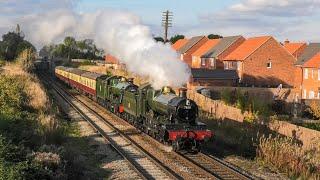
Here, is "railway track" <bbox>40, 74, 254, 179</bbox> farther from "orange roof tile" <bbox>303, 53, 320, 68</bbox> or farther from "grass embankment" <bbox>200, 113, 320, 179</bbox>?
"orange roof tile" <bbox>303, 53, 320, 68</bbox>

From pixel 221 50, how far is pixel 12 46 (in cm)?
3197

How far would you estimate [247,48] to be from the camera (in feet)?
213

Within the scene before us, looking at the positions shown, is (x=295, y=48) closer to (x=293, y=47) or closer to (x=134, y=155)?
(x=293, y=47)

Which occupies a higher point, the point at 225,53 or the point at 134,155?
the point at 225,53

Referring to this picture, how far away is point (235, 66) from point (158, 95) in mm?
43557

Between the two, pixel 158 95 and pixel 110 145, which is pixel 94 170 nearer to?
pixel 110 145

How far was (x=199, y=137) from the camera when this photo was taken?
64.8 ft

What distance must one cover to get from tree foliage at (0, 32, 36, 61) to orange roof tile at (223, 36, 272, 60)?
28.5 metres

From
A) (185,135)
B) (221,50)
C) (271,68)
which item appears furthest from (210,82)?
(185,135)

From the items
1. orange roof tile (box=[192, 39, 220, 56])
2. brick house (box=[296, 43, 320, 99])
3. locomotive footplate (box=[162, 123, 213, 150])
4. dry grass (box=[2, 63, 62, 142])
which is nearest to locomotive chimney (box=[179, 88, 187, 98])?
locomotive footplate (box=[162, 123, 213, 150])

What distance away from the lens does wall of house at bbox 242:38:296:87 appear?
201 feet

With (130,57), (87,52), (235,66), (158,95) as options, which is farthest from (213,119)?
(87,52)

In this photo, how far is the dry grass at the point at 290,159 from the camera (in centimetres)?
1742

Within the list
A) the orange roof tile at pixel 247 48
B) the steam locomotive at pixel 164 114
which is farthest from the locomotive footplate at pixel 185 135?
the orange roof tile at pixel 247 48
